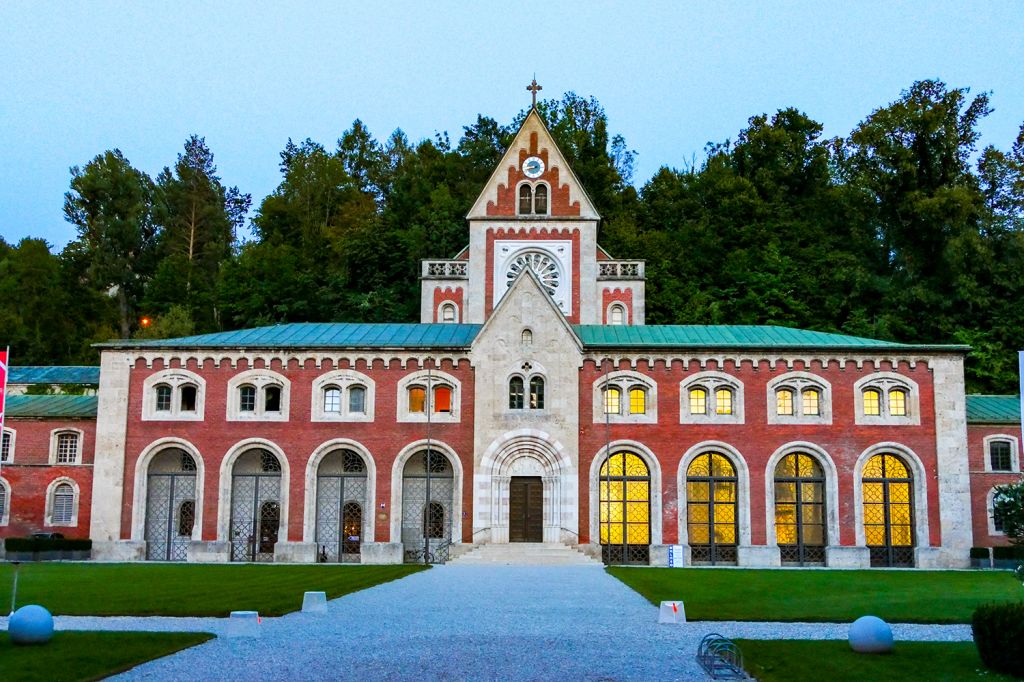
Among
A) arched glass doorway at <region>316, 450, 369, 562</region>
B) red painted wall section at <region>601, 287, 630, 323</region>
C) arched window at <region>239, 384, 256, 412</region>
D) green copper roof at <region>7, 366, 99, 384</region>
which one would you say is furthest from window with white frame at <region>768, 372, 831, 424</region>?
green copper roof at <region>7, 366, 99, 384</region>

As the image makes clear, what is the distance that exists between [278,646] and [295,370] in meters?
28.5

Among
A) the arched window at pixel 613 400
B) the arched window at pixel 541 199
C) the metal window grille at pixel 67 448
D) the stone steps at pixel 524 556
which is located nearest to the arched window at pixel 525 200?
the arched window at pixel 541 199

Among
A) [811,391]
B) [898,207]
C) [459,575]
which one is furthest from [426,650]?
[898,207]

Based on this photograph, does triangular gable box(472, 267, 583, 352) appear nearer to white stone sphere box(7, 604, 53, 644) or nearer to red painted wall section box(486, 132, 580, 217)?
red painted wall section box(486, 132, 580, 217)

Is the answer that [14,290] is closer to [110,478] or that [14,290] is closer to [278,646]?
[110,478]

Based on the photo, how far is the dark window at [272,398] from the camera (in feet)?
147

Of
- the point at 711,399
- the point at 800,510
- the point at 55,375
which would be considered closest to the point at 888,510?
the point at 800,510

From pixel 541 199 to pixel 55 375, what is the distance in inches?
1206

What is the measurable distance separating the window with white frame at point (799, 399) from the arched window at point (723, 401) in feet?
5.28

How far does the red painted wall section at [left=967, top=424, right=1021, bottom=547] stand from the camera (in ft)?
145

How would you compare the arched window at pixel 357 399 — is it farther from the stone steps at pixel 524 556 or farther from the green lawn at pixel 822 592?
the green lawn at pixel 822 592

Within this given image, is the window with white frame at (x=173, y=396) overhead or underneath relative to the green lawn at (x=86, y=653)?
overhead

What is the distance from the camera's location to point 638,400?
44281 millimetres

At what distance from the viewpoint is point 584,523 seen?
42906mm
